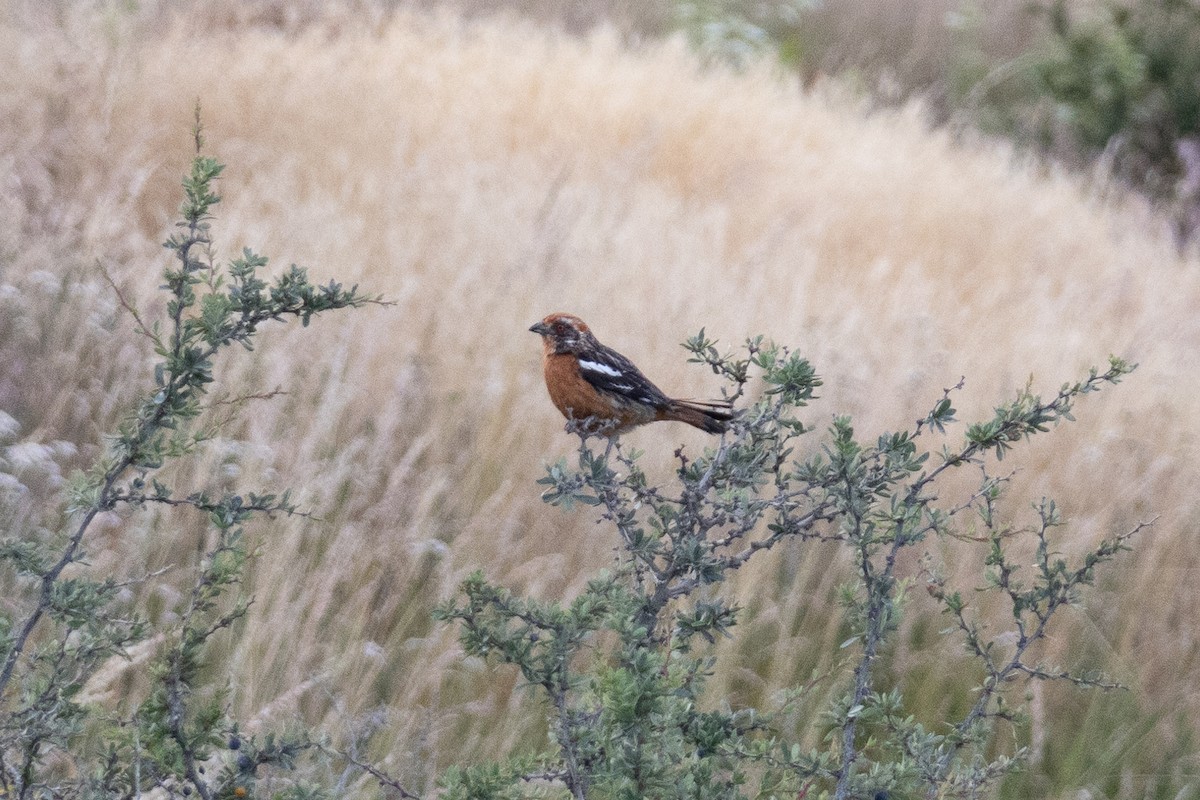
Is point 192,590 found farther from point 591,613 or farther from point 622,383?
point 622,383

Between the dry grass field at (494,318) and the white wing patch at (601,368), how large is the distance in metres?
0.43

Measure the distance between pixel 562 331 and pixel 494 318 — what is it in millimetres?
1089

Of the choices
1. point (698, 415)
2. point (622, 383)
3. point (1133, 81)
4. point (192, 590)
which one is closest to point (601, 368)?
point (622, 383)

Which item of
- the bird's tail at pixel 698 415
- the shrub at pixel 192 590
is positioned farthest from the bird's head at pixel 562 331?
the shrub at pixel 192 590

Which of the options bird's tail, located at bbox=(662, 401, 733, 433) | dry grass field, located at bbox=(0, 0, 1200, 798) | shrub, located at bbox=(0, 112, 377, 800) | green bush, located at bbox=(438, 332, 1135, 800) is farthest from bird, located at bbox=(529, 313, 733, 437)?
shrub, located at bbox=(0, 112, 377, 800)

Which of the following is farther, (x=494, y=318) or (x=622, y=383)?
(x=494, y=318)

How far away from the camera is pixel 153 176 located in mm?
5734

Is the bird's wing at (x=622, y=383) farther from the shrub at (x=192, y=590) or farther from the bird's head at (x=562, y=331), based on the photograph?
the shrub at (x=192, y=590)

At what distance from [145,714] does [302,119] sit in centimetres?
538

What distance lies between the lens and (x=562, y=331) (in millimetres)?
3367

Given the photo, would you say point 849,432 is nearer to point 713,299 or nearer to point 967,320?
point 713,299

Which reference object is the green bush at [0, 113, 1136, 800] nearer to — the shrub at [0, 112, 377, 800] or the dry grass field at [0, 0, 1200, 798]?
the shrub at [0, 112, 377, 800]

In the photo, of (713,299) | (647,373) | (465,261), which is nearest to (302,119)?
(465,261)

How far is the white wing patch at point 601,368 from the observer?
3.09 m
